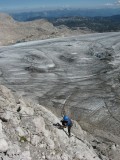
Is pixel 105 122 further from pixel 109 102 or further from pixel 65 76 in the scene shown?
pixel 65 76

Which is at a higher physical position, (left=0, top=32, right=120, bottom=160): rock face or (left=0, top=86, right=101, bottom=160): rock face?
(left=0, top=86, right=101, bottom=160): rock face

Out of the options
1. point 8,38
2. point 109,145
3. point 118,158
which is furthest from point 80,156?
point 8,38

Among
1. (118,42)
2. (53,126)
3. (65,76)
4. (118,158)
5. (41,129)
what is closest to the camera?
(41,129)

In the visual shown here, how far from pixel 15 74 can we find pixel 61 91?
8.69m

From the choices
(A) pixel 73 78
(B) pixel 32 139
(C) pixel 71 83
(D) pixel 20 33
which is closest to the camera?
(B) pixel 32 139

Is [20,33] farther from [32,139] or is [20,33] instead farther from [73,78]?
[32,139]

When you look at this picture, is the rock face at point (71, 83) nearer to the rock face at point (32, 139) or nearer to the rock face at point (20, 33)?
the rock face at point (32, 139)

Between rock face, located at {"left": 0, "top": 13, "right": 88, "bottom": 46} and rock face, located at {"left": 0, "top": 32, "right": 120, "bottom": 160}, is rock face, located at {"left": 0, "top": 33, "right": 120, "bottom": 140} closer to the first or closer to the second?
rock face, located at {"left": 0, "top": 32, "right": 120, "bottom": 160}

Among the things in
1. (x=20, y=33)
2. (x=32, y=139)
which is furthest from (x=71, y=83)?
(x=20, y=33)

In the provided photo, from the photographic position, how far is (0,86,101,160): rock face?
13.4m

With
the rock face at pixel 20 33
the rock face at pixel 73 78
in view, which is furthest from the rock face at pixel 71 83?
the rock face at pixel 20 33

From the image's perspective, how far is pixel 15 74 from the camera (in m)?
39.7

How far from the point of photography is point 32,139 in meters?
14.2

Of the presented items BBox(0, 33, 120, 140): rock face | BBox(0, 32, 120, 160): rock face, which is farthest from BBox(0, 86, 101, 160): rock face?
BBox(0, 33, 120, 140): rock face
